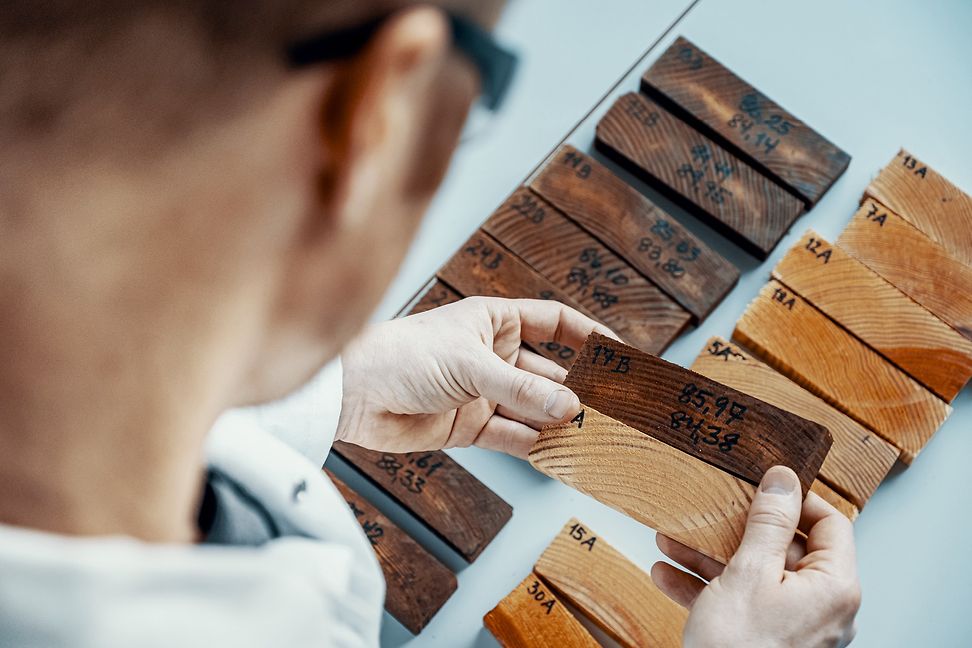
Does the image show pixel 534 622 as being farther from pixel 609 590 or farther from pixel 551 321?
pixel 551 321

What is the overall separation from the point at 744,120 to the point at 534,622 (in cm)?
116

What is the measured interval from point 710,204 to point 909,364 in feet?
1.65

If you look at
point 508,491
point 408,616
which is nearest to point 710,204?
point 508,491

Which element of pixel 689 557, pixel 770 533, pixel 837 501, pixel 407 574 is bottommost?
pixel 407 574

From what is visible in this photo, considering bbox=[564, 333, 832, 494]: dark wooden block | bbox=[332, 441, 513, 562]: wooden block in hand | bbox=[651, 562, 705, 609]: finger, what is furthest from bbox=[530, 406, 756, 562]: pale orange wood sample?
bbox=[332, 441, 513, 562]: wooden block in hand

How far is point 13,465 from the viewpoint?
46 centimetres

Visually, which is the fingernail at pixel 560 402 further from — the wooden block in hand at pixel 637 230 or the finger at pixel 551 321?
the wooden block in hand at pixel 637 230

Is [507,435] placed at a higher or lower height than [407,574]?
higher

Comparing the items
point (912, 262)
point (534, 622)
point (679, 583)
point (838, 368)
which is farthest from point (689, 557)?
point (912, 262)

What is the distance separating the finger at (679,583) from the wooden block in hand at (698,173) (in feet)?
2.59

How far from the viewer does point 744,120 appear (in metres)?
2.00

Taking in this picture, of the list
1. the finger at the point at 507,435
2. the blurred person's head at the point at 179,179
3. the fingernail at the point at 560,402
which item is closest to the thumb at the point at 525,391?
the fingernail at the point at 560,402

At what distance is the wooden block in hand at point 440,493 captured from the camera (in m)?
1.65

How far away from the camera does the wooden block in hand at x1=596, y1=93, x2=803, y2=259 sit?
1.91m
